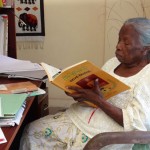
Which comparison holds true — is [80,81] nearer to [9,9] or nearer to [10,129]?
[10,129]

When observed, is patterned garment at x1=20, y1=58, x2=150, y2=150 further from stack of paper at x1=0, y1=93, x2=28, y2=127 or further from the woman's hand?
stack of paper at x1=0, y1=93, x2=28, y2=127

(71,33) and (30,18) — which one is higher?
(30,18)

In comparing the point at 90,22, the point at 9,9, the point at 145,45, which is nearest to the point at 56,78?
the point at 145,45

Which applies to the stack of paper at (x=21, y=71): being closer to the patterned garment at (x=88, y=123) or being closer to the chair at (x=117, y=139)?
the patterned garment at (x=88, y=123)

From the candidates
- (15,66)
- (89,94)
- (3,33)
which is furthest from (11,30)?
(89,94)

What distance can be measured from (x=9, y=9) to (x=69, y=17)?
2.53 ft

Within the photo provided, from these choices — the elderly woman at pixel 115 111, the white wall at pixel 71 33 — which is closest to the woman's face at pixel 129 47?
the elderly woman at pixel 115 111

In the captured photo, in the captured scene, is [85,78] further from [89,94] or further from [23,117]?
[23,117]

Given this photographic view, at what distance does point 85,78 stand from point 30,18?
1.40m

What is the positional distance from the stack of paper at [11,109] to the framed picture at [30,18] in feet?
4.59

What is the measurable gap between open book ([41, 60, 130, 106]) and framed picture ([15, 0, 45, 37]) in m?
1.27

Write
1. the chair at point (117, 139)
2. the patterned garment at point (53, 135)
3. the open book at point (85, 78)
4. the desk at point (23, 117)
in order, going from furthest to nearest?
the patterned garment at point (53, 135) < the open book at point (85, 78) < the chair at point (117, 139) < the desk at point (23, 117)

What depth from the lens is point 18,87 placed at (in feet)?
4.67

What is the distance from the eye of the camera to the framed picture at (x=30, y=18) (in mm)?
2461
